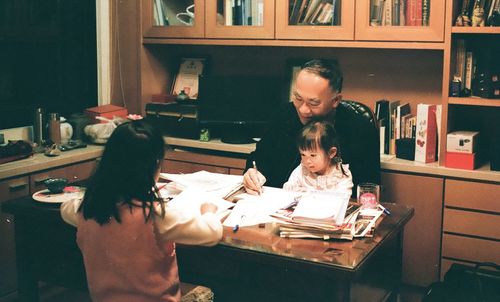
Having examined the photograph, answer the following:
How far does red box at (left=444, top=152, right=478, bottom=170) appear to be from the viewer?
117 inches

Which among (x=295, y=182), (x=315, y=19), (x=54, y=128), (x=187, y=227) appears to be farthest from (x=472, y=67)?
(x=54, y=128)

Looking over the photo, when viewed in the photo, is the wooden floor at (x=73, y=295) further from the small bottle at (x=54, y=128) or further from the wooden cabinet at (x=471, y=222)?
the small bottle at (x=54, y=128)

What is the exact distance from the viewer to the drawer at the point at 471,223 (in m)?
2.95

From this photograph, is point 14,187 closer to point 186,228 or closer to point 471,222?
point 186,228

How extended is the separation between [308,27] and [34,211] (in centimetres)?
184

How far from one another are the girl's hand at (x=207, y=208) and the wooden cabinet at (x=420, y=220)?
4.84 feet

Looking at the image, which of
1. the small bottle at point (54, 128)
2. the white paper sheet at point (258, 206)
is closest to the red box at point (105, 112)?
the small bottle at point (54, 128)

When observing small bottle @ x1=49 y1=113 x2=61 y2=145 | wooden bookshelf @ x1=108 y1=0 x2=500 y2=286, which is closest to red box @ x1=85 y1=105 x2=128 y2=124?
wooden bookshelf @ x1=108 y1=0 x2=500 y2=286

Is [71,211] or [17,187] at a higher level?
[71,211]

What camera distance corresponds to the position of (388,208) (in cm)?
217

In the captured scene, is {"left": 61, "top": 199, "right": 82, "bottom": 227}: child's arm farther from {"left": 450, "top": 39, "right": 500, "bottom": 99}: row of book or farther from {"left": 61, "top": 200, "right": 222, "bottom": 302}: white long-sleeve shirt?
{"left": 450, "top": 39, "right": 500, "bottom": 99}: row of book

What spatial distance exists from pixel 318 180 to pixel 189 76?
5.96 feet

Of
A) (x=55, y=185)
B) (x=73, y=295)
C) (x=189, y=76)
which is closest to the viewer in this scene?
(x=55, y=185)

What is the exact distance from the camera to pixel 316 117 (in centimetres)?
264
